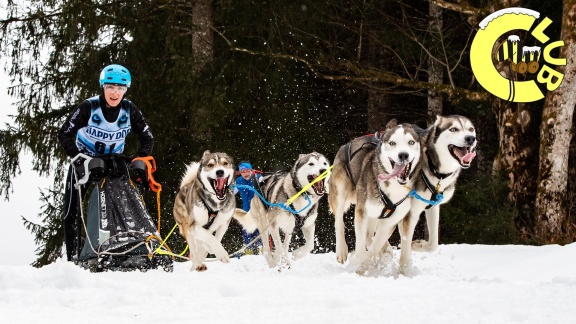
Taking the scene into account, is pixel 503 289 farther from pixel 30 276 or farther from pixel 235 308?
pixel 30 276

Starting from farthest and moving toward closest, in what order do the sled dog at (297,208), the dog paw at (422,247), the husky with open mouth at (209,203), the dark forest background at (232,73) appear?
the dark forest background at (232,73) < the sled dog at (297,208) < the husky with open mouth at (209,203) < the dog paw at (422,247)

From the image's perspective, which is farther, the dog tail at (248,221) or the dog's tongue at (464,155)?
the dog tail at (248,221)

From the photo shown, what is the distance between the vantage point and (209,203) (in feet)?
24.5

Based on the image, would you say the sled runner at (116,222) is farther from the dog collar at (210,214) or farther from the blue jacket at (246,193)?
the blue jacket at (246,193)

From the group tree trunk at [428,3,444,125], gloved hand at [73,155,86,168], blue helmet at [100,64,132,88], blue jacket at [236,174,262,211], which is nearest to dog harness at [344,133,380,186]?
blue jacket at [236,174,262,211]

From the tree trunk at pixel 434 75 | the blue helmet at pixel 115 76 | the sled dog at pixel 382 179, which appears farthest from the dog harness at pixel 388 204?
the tree trunk at pixel 434 75

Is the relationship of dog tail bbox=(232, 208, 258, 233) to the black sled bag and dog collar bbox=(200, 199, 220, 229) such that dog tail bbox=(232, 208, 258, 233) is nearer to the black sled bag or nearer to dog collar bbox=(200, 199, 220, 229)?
dog collar bbox=(200, 199, 220, 229)

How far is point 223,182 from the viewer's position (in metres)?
7.34

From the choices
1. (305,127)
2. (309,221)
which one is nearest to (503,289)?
(309,221)

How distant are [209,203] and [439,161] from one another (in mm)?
2278

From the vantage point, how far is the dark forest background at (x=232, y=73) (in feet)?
47.2

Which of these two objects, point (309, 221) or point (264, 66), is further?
point (264, 66)

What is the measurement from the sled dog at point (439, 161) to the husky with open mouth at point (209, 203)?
1.74 meters

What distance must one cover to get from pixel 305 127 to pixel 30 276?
33.6ft
